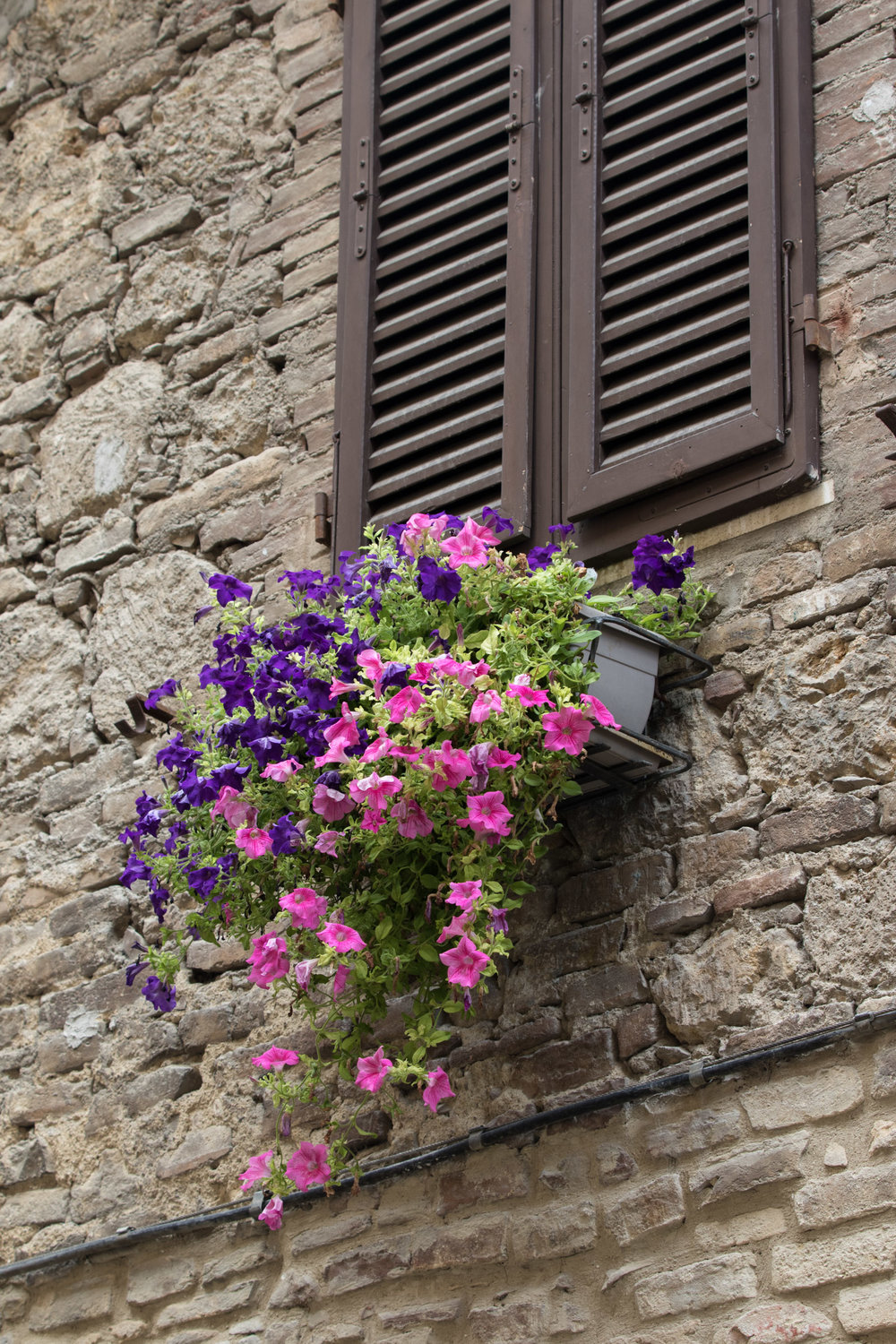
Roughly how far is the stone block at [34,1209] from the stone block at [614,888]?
143 centimetres

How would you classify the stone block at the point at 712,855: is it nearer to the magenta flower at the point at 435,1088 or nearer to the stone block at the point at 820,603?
the stone block at the point at 820,603

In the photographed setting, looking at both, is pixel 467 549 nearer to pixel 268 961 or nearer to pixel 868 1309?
pixel 268 961

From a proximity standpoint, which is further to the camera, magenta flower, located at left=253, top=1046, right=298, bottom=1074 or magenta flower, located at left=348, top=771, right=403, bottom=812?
magenta flower, located at left=253, top=1046, right=298, bottom=1074

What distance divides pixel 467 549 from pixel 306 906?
716mm

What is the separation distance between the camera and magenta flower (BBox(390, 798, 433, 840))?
3205 mm

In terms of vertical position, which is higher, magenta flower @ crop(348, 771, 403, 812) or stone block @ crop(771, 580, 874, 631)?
stone block @ crop(771, 580, 874, 631)

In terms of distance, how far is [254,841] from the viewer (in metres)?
3.37

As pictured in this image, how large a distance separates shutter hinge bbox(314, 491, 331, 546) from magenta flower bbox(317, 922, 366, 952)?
4.75 feet

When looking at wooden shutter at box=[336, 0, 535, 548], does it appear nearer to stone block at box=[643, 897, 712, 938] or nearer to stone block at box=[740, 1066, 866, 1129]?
stone block at box=[643, 897, 712, 938]

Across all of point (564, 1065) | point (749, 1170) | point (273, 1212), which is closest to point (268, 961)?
point (273, 1212)

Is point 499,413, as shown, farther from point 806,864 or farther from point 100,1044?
point 100,1044

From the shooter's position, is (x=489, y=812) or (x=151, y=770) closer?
(x=489, y=812)

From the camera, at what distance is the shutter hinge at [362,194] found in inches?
182

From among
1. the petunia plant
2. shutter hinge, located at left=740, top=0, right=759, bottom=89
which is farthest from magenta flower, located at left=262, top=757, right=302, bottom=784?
shutter hinge, located at left=740, top=0, right=759, bottom=89
